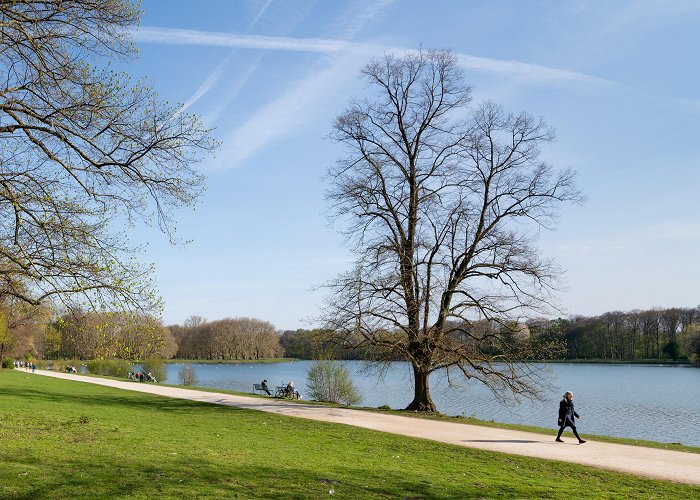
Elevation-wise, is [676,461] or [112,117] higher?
[112,117]

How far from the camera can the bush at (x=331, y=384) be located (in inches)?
1242

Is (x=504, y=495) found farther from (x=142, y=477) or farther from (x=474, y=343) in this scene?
(x=474, y=343)

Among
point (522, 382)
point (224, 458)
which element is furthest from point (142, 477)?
point (522, 382)

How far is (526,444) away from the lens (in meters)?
15.6

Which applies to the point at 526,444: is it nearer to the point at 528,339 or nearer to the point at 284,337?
the point at 528,339

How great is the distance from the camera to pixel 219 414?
1922 centimetres

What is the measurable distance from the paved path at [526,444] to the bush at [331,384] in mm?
8594

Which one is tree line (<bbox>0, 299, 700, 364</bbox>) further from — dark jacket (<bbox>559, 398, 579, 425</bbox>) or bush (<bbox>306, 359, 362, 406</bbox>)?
dark jacket (<bbox>559, 398, 579, 425</bbox>)

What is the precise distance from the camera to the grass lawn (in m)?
8.24

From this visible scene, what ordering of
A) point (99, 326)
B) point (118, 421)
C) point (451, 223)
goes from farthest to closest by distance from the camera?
point (451, 223), point (118, 421), point (99, 326)

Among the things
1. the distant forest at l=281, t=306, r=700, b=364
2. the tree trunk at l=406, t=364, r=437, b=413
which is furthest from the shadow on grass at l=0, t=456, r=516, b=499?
the distant forest at l=281, t=306, r=700, b=364

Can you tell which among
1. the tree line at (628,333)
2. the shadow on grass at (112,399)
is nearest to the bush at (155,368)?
the shadow on grass at (112,399)

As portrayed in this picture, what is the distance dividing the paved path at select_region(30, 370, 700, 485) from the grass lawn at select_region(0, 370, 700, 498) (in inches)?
39.5

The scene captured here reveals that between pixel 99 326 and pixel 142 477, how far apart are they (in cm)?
273
